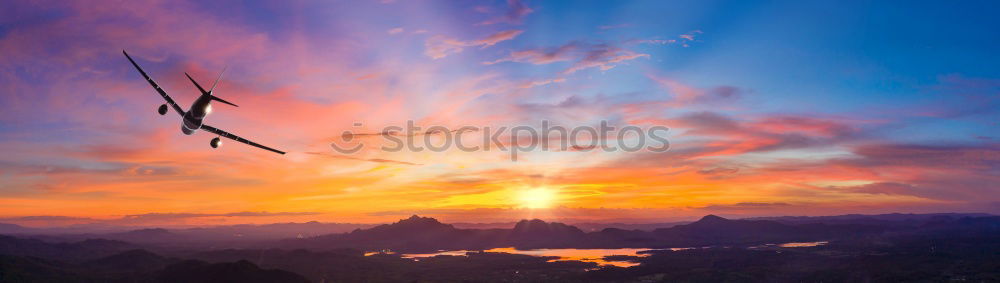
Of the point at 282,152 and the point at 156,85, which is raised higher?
the point at 156,85

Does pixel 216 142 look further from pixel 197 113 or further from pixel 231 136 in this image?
pixel 197 113

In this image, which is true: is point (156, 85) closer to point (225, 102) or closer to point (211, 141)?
point (225, 102)

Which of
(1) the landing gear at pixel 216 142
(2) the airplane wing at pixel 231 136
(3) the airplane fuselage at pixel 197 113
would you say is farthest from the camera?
(1) the landing gear at pixel 216 142

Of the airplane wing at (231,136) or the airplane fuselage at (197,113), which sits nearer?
the airplane fuselage at (197,113)

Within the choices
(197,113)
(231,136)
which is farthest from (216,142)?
(197,113)

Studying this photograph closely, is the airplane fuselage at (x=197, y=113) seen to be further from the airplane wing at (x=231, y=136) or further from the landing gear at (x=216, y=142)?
the landing gear at (x=216, y=142)

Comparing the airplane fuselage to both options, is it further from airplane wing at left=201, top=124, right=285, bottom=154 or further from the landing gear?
the landing gear

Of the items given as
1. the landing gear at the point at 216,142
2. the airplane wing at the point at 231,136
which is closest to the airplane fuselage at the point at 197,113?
the airplane wing at the point at 231,136

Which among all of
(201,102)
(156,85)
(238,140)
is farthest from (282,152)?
(156,85)

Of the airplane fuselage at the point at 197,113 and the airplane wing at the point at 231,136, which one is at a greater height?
the airplane fuselage at the point at 197,113
